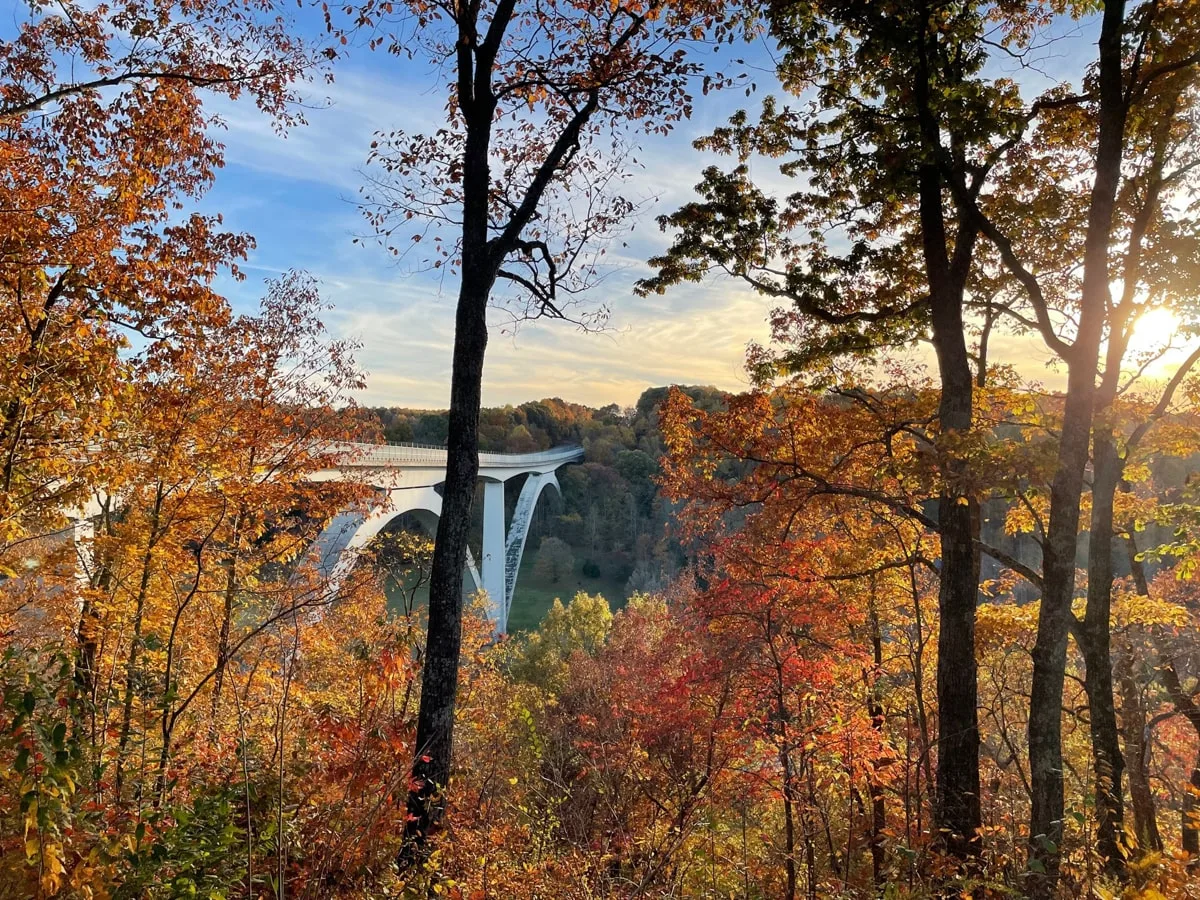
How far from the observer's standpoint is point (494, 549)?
3491 cm

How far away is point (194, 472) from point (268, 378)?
358 centimetres

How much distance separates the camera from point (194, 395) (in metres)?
7.68

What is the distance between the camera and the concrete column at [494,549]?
3359 cm

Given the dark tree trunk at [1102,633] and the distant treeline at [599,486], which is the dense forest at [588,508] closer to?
the distant treeline at [599,486]

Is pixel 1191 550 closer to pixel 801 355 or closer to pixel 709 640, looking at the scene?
pixel 801 355

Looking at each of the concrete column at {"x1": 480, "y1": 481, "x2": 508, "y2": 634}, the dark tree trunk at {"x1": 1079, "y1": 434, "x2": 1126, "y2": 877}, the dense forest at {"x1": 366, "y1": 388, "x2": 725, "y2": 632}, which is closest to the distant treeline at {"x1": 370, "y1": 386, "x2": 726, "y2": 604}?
the dense forest at {"x1": 366, "y1": 388, "x2": 725, "y2": 632}

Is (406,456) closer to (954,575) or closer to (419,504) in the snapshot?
(419,504)

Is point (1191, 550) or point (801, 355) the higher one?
point (801, 355)

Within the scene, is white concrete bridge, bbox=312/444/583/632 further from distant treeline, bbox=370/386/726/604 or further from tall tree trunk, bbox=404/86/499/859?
distant treeline, bbox=370/386/726/604

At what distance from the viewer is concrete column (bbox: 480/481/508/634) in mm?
33594

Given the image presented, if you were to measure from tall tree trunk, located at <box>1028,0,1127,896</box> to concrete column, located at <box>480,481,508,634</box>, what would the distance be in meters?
29.6

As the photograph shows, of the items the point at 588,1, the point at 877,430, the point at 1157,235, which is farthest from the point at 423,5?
the point at 1157,235

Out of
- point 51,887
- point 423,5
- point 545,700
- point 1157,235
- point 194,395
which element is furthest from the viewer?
point 545,700

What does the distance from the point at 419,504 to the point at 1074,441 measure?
2403 centimetres
